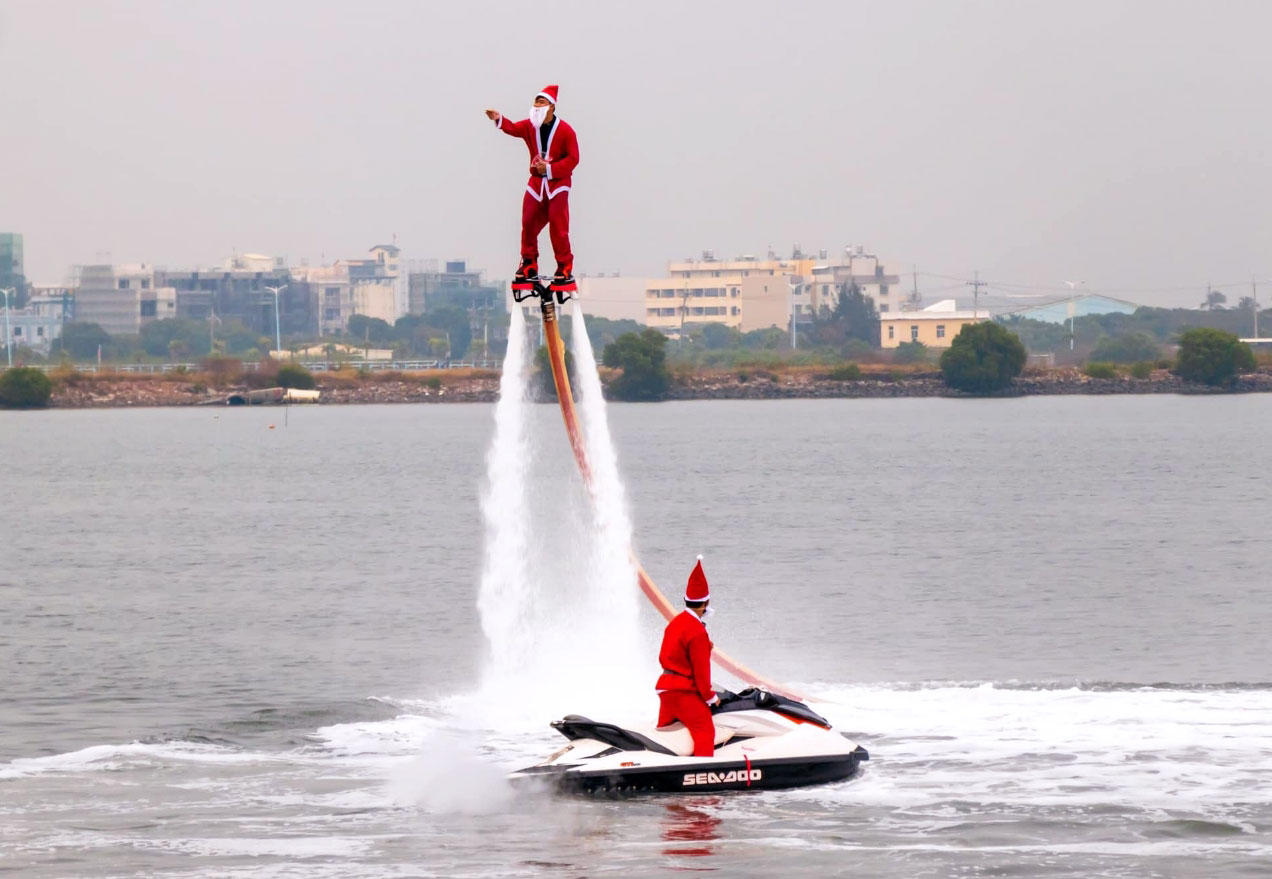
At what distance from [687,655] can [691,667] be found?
165 mm

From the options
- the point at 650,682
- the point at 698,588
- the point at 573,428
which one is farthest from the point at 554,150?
the point at 650,682

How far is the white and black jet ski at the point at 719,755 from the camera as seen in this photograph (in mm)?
21766

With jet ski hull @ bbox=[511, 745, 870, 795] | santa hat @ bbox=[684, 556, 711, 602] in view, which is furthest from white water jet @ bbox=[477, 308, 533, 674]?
jet ski hull @ bbox=[511, 745, 870, 795]

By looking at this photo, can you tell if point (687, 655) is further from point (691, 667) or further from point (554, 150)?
point (554, 150)

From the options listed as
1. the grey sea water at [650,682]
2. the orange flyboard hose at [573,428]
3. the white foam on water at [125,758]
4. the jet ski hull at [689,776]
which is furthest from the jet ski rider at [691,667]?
the white foam on water at [125,758]

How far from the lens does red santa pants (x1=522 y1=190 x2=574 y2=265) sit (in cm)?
2100

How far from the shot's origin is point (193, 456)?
128m

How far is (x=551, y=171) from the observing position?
20.9m

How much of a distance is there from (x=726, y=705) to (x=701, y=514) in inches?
2067

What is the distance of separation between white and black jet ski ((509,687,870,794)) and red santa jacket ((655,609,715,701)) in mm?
729

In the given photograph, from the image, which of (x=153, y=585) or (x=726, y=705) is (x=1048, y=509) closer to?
(x=153, y=585)

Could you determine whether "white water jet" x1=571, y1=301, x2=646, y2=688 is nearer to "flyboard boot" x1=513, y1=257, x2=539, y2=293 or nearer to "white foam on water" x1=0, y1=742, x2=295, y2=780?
"flyboard boot" x1=513, y1=257, x2=539, y2=293

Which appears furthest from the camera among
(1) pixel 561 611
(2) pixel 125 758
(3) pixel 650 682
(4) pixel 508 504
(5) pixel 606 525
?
(1) pixel 561 611

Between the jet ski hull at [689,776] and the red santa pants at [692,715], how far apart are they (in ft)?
0.75
